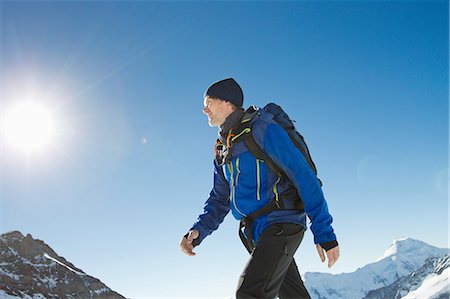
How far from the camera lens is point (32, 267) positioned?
129125mm

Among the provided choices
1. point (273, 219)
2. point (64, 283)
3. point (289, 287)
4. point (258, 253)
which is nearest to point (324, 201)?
point (273, 219)

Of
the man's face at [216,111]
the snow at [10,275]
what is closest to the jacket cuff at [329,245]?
the man's face at [216,111]

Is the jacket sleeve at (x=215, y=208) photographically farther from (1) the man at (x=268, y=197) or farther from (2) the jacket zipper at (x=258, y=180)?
(2) the jacket zipper at (x=258, y=180)

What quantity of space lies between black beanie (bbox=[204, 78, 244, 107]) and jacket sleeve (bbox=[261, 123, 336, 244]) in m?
0.74

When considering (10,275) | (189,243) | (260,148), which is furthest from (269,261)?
(10,275)

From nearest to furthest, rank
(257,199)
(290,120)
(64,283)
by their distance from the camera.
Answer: (257,199) < (290,120) < (64,283)

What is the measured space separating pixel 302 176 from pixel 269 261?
89 centimetres

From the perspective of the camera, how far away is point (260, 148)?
4320mm

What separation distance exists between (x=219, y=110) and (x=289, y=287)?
85.2 inches

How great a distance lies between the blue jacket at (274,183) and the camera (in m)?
4.10

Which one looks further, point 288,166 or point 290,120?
point 290,120

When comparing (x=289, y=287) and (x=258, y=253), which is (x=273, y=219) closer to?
(x=258, y=253)

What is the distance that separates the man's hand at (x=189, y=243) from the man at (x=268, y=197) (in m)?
0.65

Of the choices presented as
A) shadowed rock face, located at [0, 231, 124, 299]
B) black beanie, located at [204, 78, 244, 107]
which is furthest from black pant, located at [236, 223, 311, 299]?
shadowed rock face, located at [0, 231, 124, 299]
